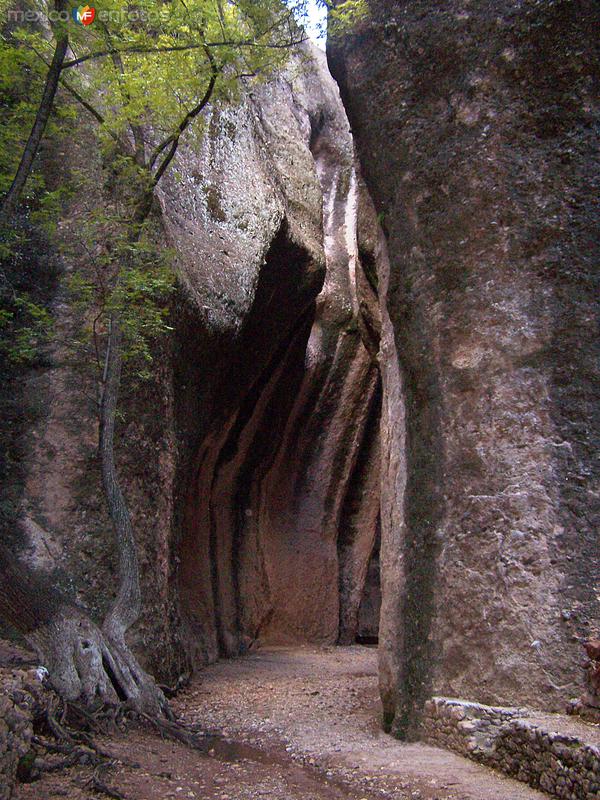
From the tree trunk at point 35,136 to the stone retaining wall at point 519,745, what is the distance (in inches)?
175

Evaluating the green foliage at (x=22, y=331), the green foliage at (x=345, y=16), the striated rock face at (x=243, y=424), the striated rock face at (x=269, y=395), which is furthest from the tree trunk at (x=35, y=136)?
the striated rock face at (x=269, y=395)

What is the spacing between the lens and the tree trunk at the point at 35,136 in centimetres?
530

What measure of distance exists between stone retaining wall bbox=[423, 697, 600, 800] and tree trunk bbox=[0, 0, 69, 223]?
14.6ft

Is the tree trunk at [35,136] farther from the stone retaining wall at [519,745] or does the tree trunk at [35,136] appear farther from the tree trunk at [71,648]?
the stone retaining wall at [519,745]

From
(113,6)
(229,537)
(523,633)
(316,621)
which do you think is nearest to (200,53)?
(113,6)

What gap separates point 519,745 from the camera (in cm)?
436

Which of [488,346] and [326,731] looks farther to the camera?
[326,731]

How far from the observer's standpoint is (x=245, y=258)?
1025 centimetres

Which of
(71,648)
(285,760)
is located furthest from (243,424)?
(285,760)

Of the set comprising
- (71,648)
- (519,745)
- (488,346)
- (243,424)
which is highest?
(243,424)

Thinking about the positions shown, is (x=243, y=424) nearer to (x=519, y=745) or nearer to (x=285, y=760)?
(x=285, y=760)

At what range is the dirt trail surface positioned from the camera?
4.18 meters

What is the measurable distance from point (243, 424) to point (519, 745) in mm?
7932

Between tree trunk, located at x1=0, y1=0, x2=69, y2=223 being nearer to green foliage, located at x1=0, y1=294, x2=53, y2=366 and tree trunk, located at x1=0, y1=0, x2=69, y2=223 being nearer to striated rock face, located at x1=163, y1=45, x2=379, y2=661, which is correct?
green foliage, located at x1=0, y1=294, x2=53, y2=366
